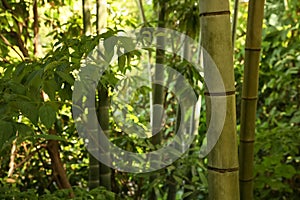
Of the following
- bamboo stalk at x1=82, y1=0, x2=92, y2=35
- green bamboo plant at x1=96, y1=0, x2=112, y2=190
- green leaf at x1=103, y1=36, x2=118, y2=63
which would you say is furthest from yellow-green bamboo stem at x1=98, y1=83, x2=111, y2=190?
green leaf at x1=103, y1=36, x2=118, y2=63

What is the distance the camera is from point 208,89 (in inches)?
31.2

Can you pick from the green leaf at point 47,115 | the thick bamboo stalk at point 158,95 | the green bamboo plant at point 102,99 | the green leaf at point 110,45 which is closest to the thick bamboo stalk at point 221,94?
the green leaf at point 110,45

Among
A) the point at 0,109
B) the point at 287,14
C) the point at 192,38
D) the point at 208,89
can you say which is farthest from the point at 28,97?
the point at 287,14

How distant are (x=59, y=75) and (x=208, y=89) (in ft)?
0.82

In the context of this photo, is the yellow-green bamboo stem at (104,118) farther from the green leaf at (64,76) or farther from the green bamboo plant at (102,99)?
the green leaf at (64,76)

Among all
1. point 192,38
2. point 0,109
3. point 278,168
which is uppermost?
point 192,38

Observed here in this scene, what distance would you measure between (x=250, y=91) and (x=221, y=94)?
0.25 meters

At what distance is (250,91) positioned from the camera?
39.8 inches

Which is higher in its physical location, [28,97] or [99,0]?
[99,0]

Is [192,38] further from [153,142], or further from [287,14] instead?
[287,14]

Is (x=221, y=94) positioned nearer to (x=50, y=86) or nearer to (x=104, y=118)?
(x=50, y=86)

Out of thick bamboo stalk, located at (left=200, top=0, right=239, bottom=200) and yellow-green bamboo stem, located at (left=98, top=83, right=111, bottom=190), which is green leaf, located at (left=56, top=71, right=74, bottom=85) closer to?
thick bamboo stalk, located at (left=200, top=0, right=239, bottom=200)

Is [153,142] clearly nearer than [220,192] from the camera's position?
No

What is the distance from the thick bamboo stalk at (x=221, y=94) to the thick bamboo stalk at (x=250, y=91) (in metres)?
0.22
